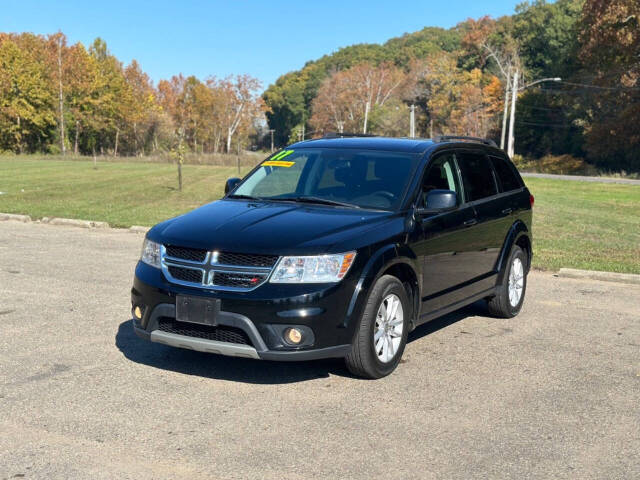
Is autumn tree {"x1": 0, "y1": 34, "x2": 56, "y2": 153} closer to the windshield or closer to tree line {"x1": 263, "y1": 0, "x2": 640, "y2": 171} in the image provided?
tree line {"x1": 263, "y1": 0, "x2": 640, "y2": 171}

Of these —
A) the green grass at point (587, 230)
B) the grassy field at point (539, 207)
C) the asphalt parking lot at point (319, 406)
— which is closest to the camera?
the asphalt parking lot at point (319, 406)

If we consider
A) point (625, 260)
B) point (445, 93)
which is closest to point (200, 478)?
point (625, 260)

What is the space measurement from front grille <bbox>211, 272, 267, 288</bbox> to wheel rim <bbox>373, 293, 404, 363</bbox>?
979 mm

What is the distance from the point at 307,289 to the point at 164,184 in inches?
1053

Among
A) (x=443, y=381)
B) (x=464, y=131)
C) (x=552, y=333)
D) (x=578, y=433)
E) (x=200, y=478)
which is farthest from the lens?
(x=464, y=131)

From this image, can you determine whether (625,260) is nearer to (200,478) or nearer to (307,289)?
(307,289)

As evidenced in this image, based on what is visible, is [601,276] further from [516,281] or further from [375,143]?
[375,143]

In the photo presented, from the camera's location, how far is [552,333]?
743 cm

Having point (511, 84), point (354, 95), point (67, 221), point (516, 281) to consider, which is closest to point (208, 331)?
point (516, 281)

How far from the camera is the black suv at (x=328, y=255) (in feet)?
17.1

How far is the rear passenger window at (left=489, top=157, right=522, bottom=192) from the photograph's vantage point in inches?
317

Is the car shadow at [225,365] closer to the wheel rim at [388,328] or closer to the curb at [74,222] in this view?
the wheel rim at [388,328]

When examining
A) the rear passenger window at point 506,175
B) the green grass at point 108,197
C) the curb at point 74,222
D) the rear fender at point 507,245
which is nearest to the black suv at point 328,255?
the rear fender at point 507,245

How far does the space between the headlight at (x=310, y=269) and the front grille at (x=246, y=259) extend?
67 millimetres
